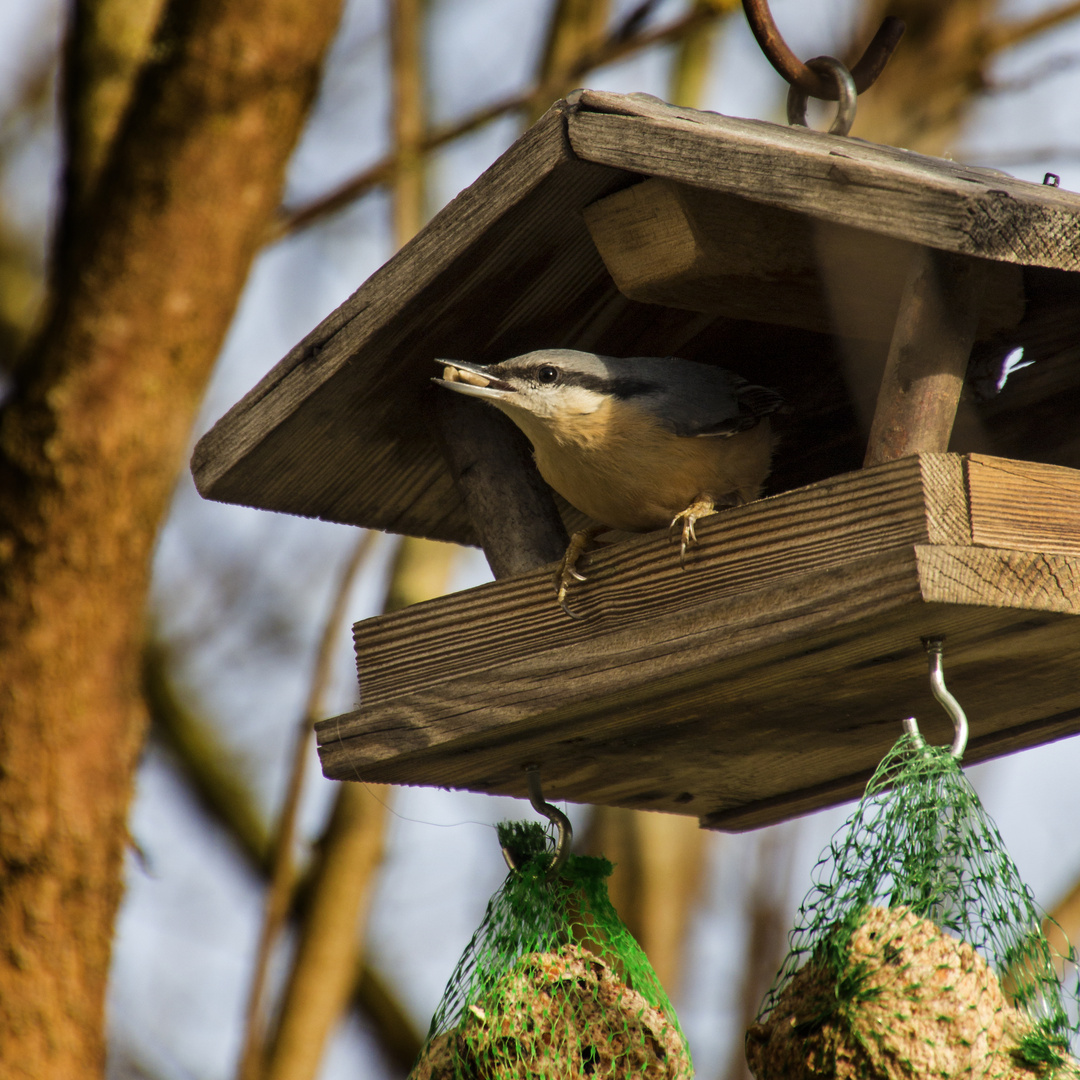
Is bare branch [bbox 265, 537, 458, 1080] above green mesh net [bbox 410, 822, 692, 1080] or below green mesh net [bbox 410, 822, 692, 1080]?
above

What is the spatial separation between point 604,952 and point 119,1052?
13.4ft

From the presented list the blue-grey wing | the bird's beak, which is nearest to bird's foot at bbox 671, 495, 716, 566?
the blue-grey wing

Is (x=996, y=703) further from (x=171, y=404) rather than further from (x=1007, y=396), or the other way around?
(x=171, y=404)

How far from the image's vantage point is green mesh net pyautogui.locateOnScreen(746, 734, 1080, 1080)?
1604mm

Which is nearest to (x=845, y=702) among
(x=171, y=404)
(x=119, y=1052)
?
(x=171, y=404)

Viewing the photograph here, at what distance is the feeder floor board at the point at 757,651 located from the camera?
174cm

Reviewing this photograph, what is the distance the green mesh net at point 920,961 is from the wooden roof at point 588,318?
742 millimetres

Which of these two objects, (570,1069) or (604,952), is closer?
(570,1069)

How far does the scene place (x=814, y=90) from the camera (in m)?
2.34

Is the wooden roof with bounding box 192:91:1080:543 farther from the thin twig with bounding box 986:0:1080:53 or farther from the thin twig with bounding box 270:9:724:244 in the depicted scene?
the thin twig with bounding box 986:0:1080:53

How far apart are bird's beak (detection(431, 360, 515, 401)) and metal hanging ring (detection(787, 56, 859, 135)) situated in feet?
2.14

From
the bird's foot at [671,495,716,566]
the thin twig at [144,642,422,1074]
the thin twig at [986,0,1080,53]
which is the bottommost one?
the bird's foot at [671,495,716,566]

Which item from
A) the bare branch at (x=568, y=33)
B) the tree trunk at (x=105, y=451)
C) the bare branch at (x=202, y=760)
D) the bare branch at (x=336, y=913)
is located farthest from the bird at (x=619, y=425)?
the bare branch at (x=202, y=760)

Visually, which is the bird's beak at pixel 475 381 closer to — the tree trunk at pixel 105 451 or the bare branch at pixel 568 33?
the tree trunk at pixel 105 451
